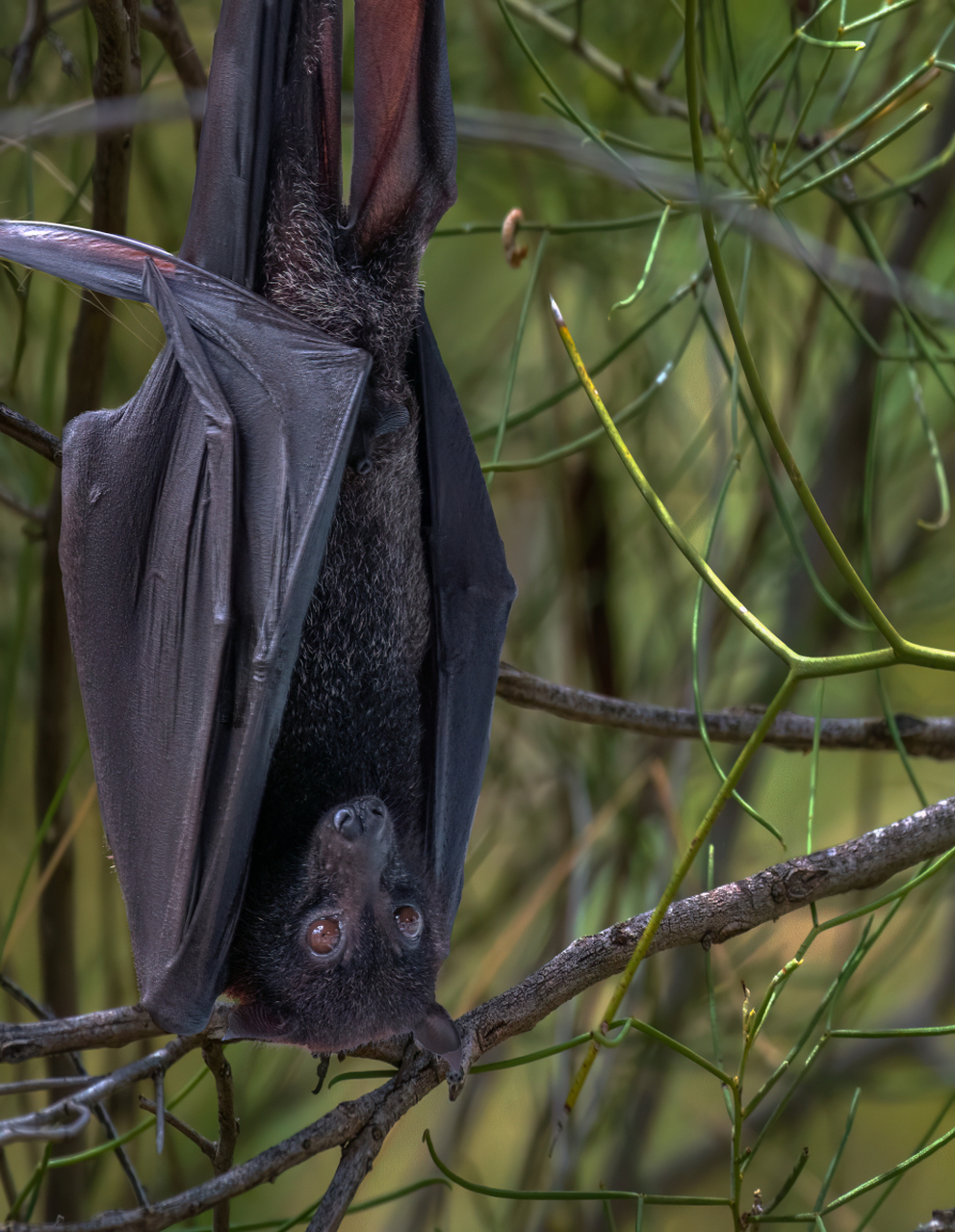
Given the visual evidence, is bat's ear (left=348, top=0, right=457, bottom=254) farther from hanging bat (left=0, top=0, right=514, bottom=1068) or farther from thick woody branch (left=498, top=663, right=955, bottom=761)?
thick woody branch (left=498, top=663, right=955, bottom=761)

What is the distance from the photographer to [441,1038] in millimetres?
1546

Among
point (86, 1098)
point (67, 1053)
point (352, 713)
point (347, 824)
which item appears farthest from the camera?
point (352, 713)

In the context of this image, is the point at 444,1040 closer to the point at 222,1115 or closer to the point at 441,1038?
the point at 441,1038

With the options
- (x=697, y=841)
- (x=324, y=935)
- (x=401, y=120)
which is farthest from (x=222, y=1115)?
(x=401, y=120)

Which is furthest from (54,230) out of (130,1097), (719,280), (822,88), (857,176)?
(857,176)

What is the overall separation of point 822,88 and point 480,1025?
2945 mm

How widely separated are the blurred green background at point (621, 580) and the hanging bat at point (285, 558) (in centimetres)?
59

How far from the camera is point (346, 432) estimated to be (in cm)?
183

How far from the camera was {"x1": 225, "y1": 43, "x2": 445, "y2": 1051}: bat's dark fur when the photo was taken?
74.1 inches

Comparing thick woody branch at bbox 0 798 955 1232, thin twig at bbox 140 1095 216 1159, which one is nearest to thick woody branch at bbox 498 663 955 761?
thick woody branch at bbox 0 798 955 1232

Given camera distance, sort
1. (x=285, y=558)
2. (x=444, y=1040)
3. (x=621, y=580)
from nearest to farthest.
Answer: (x=444, y=1040) → (x=285, y=558) → (x=621, y=580)

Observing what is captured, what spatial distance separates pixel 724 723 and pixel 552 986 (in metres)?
0.80

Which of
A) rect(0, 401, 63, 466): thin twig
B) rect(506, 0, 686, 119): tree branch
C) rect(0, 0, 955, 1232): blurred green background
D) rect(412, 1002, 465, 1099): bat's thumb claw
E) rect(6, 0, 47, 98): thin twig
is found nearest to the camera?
rect(412, 1002, 465, 1099): bat's thumb claw

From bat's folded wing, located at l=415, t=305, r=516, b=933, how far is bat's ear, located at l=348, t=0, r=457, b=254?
21cm
